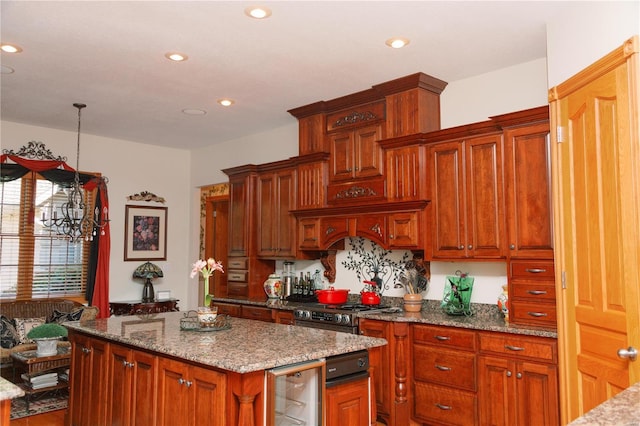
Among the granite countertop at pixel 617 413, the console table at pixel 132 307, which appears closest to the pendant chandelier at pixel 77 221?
the console table at pixel 132 307

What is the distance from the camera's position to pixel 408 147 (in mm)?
4484

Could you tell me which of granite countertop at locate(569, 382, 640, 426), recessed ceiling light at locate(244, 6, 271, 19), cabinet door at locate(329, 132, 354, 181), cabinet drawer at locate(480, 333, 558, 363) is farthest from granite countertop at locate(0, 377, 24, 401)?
cabinet door at locate(329, 132, 354, 181)

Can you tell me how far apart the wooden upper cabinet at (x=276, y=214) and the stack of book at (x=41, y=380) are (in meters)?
2.43

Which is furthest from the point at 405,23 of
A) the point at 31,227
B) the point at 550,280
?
the point at 31,227

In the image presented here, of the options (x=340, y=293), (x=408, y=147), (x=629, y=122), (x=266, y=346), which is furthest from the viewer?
(x=340, y=293)

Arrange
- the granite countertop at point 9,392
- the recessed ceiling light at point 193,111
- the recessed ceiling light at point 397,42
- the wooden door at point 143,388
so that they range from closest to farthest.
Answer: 1. the granite countertop at point 9,392
2. the wooden door at point 143,388
3. the recessed ceiling light at point 397,42
4. the recessed ceiling light at point 193,111

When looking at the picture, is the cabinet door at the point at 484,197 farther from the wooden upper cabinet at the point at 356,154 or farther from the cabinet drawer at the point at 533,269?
the wooden upper cabinet at the point at 356,154

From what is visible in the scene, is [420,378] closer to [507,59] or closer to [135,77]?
[507,59]

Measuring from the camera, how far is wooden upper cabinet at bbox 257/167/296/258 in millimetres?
5645

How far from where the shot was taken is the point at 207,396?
2.56 m

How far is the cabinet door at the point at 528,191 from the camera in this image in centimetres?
358

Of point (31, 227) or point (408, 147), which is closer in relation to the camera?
point (408, 147)

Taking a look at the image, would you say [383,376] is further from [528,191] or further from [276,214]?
[276,214]

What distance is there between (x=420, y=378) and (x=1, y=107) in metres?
5.01
